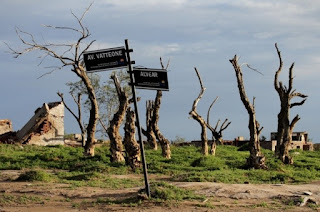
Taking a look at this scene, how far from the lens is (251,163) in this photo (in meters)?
23.4

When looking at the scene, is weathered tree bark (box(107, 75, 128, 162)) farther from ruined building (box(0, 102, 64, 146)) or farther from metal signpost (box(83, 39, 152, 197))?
metal signpost (box(83, 39, 152, 197))

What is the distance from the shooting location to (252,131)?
957 inches

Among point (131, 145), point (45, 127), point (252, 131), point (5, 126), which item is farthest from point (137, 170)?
point (5, 126)

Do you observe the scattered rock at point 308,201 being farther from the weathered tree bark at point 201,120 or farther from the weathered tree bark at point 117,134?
the weathered tree bark at point 201,120

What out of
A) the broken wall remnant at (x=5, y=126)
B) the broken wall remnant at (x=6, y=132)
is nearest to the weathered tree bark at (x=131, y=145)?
the broken wall remnant at (x=6, y=132)

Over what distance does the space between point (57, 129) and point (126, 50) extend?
71.6 ft

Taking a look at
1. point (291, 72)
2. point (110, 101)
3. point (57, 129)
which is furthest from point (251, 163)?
point (110, 101)

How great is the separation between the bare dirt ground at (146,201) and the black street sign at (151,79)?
281 cm

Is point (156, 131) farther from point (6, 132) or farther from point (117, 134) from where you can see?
point (6, 132)

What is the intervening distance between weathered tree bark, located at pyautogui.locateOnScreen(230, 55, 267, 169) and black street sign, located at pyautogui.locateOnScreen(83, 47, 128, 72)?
464 inches

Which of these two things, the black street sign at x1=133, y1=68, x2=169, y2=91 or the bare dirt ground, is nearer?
the bare dirt ground

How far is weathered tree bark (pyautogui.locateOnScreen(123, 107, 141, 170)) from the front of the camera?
21797mm

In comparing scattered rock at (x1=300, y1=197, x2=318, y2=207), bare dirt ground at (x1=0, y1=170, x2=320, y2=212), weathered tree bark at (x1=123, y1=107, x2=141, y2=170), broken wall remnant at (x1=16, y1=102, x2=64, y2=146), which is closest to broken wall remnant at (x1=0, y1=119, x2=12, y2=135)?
broken wall remnant at (x1=16, y1=102, x2=64, y2=146)

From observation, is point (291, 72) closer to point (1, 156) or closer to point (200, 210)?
point (1, 156)
